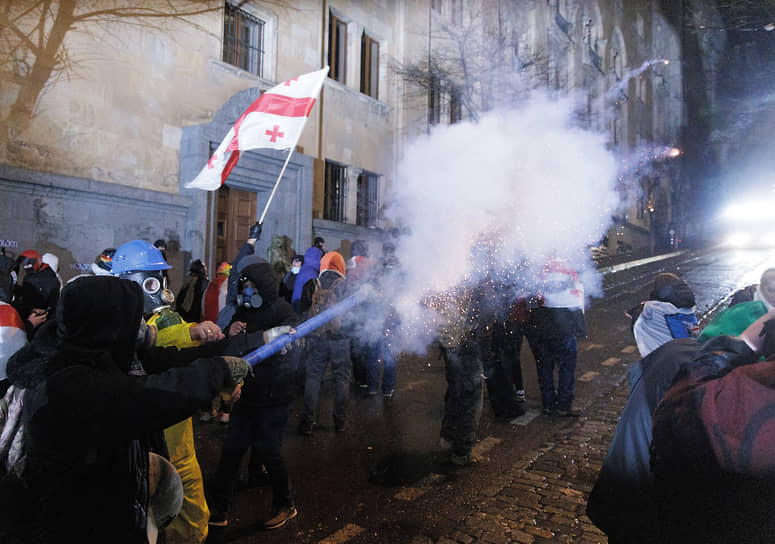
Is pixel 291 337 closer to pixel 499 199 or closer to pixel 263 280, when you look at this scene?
pixel 263 280

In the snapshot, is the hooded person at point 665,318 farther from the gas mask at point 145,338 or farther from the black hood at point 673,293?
the gas mask at point 145,338

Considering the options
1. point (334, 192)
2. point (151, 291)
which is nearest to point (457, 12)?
point (334, 192)

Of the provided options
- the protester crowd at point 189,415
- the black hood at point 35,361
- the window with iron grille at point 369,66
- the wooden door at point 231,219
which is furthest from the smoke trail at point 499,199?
the window with iron grille at point 369,66

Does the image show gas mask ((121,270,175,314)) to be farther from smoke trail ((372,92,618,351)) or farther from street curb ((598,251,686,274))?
street curb ((598,251,686,274))

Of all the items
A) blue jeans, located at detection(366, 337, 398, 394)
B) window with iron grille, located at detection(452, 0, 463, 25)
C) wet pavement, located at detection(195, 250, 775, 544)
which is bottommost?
wet pavement, located at detection(195, 250, 775, 544)

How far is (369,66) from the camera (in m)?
14.8

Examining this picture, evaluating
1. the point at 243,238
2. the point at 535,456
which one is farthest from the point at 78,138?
the point at 535,456

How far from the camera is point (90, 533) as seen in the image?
1.61 metres

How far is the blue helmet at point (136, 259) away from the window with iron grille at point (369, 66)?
42.1 ft

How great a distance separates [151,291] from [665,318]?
3714 millimetres

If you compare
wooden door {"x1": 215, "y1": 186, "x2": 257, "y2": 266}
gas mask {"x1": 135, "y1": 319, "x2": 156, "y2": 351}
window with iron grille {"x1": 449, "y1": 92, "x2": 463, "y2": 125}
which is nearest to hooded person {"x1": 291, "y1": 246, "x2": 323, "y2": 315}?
gas mask {"x1": 135, "y1": 319, "x2": 156, "y2": 351}

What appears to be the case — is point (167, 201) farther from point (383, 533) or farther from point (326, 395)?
point (383, 533)

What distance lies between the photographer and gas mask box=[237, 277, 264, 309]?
339cm

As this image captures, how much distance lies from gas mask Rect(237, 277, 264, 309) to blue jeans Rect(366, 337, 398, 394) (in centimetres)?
308
